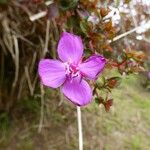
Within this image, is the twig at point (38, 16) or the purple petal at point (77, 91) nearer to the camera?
the purple petal at point (77, 91)

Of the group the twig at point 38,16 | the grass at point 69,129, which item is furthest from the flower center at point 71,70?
the grass at point 69,129

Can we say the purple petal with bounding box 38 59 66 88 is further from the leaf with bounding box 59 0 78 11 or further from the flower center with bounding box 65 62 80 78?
the leaf with bounding box 59 0 78 11

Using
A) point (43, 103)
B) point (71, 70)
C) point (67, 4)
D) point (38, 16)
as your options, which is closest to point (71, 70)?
point (71, 70)

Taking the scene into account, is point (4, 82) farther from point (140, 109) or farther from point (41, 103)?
point (140, 109)

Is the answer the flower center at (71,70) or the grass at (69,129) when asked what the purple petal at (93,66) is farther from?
the grass at (69,129)

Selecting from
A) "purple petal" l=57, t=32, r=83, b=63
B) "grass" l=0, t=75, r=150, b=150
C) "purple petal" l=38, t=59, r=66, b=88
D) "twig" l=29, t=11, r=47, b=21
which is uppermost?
"twig" l=29, t=11, r=47, b=21

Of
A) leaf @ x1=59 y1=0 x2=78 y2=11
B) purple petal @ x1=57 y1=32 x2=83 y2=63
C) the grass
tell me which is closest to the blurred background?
the grass

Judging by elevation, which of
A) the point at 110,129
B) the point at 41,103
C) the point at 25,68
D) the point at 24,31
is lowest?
the point at 110,129

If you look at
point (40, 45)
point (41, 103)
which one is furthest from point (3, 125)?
point (40, 45)
